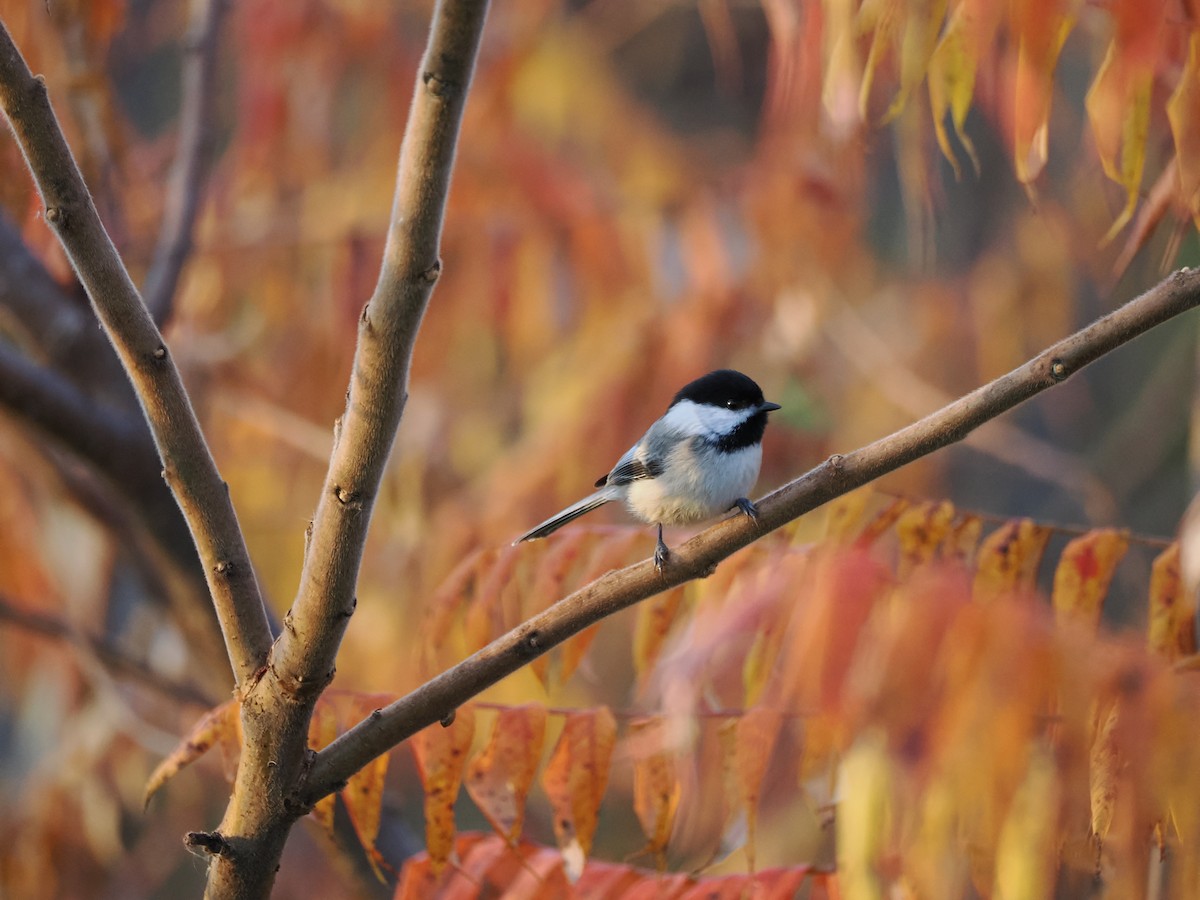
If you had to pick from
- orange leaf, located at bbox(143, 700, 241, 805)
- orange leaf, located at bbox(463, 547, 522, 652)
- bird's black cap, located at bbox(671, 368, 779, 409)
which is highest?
bird's black cap, located at bbox(671, 368, 779, 409)

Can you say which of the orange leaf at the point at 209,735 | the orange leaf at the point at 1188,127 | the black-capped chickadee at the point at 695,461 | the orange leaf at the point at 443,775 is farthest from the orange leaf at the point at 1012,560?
the orange leaf at the point at 209,735

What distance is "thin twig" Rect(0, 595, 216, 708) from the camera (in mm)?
3486

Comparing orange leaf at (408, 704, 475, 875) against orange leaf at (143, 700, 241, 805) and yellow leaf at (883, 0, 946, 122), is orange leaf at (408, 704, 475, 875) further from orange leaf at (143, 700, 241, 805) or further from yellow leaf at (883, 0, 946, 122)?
yellow leaf at (883, 0, 946, 122)

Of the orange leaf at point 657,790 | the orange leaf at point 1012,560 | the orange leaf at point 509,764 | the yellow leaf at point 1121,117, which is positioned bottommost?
the orange leaf at point 657,790

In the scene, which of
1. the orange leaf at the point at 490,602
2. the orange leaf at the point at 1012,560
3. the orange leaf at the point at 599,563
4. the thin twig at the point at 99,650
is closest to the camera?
the orange leaf at the point at 1012,560

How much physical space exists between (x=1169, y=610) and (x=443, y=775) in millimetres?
1508

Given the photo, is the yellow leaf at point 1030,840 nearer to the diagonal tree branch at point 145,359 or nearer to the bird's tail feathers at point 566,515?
the bird's tail feathers at point 566,515

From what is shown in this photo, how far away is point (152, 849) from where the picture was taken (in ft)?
18.2

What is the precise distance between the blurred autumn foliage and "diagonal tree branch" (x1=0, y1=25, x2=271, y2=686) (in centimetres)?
43

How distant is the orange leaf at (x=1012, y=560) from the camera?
2234mm

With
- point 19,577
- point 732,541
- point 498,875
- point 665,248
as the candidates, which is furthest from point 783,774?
point 19,577

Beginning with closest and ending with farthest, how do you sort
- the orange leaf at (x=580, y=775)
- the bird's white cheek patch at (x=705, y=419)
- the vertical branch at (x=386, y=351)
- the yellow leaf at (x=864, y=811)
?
the vertical branch at (x=386, y=351) < the yellow leaf at (x=864, y=811) < the orange leaf at (x=580, y=775) < the bird's white cheek patch at (x=705, y=419)

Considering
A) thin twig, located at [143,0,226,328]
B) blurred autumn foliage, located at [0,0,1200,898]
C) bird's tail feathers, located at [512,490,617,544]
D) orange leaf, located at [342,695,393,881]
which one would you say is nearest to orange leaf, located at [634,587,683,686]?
blurred autumn foliage, located at [0,0,1200,898]

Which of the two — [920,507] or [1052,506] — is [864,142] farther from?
[1052,506]
